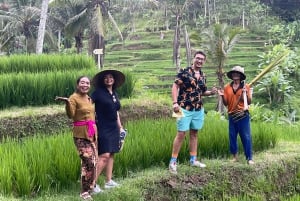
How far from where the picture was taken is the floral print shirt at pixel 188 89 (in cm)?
487

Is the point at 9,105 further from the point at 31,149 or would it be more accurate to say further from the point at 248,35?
the point at 248,35

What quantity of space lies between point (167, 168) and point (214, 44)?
33.7 ft

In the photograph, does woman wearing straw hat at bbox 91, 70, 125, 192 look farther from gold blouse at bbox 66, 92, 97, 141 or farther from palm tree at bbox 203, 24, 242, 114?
palm tree at bbox 203, 24, 242, 114

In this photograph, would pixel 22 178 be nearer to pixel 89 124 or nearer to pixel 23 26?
pixel 89 124

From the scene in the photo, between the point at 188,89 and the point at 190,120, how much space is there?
1.13 feet

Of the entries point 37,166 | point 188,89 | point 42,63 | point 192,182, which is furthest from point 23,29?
point 37,166

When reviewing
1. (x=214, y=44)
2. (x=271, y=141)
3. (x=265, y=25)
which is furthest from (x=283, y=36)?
(x=271, y=141)

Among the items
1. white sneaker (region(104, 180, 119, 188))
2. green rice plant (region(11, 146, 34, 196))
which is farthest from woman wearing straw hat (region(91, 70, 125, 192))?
green rice plant (region(11, 146, 34, 196))

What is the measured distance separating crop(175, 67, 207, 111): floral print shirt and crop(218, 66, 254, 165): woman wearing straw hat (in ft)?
1.53

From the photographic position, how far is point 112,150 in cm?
434

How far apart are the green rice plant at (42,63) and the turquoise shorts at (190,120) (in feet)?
14.8

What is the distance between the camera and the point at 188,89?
16.0ft

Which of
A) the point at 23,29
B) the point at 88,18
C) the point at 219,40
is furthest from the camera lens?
the point at 23,29

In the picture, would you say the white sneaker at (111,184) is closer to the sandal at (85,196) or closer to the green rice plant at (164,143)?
the sandal at (85,196)
